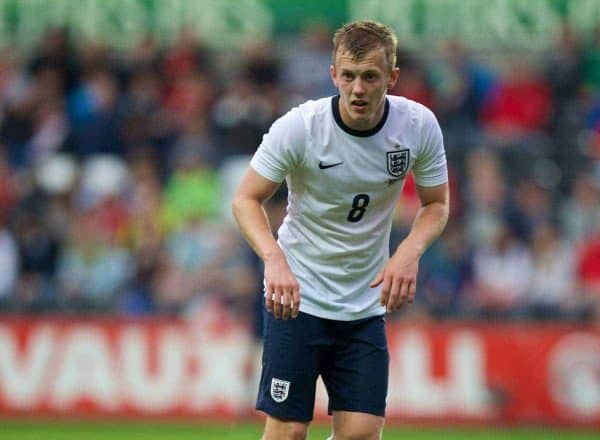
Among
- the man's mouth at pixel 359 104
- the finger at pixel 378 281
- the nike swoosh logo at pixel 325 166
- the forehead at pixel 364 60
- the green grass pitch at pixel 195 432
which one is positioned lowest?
the green grass pitch at pixel 195 432

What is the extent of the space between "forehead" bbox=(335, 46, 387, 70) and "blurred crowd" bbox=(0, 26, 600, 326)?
598cm

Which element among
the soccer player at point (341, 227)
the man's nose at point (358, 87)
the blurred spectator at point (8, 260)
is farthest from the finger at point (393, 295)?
the blurred spectator at point (8, 260)

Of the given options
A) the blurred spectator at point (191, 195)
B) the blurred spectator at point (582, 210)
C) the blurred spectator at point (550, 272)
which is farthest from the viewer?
the blurred spectator at point (191, 195)

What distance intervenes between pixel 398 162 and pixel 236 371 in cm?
657

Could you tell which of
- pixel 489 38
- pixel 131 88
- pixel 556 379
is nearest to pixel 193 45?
pixel 131 88

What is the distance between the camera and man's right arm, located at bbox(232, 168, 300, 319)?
6.46 meters

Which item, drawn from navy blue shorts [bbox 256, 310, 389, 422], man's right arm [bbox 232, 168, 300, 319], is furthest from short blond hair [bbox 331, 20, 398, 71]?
navy blue shorts [bbox 256, 310, 389, 422]

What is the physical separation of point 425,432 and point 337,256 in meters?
6.10

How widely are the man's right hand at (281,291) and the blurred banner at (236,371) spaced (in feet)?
21.4

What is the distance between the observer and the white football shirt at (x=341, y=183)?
685 centimetres

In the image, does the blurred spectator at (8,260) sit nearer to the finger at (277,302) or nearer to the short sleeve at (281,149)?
the short sleeve at (281,149)

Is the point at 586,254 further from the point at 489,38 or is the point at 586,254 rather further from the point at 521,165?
the point at 489,38

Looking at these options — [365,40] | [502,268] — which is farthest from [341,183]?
[502,268]

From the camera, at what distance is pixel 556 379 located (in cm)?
1308
